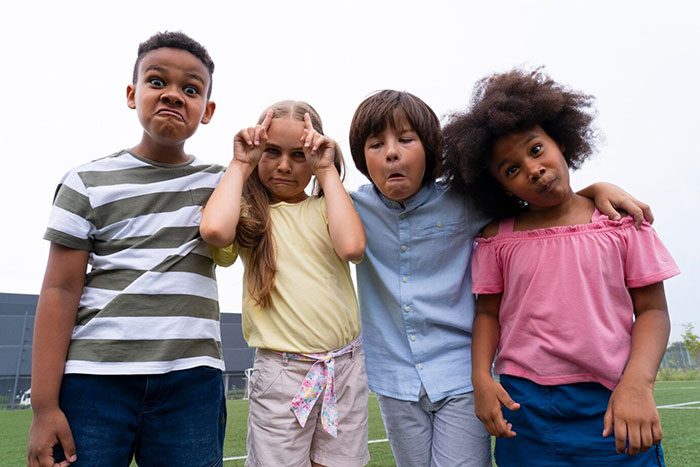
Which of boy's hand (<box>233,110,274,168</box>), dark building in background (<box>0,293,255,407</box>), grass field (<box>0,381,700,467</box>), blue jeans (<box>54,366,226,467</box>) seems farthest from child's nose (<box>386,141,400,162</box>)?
dark building in background (<box>0,293,255,407</box>)

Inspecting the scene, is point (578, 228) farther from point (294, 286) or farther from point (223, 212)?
point (223, 212)

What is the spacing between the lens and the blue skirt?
172cm

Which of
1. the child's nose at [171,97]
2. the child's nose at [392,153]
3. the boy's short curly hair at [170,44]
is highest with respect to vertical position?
the boy's short curly hair at [170,44]

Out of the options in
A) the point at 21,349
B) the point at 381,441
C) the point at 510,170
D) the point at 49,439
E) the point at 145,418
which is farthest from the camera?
the point at 21,349

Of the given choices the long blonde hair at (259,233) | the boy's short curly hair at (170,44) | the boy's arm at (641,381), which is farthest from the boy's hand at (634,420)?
the boy's short curly hair at (170,44)

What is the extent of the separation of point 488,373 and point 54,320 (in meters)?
1.44

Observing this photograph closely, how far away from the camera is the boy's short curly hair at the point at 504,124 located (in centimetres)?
196

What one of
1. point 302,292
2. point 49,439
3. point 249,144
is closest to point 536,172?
point 302,292

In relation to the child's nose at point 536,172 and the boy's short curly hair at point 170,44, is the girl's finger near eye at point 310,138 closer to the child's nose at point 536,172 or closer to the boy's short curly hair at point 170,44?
the boy's short curly hair at point 170,44

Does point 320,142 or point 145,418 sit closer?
point 145,418

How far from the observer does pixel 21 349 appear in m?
19.3

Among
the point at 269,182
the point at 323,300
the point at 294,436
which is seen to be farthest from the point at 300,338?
the point at 269,182

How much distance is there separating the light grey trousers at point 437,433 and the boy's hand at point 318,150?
915 mm

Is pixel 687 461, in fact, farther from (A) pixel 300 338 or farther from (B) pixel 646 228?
(A) pixel 300 338
